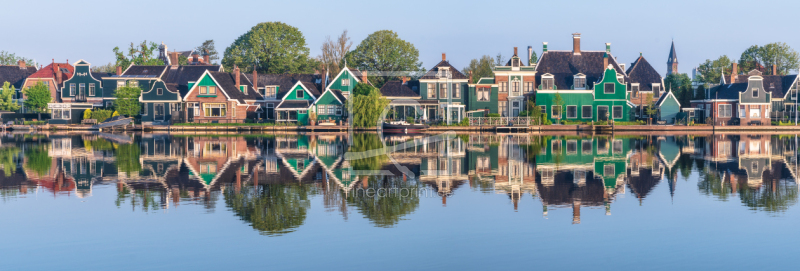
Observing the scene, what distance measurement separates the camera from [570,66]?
66.8m

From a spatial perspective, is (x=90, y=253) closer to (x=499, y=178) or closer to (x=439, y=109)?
(x=499, y=178)

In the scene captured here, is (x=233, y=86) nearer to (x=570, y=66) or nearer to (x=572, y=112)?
(x=572, y=112)

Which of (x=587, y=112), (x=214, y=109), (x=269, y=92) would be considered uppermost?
(x=269, y=92)

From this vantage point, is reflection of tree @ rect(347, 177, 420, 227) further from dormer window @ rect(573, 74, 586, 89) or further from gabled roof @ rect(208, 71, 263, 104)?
gabled roof @ rect(208, 71, 263, 104)

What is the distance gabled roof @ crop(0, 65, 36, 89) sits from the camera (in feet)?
257

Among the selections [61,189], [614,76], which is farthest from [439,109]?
[61,189]

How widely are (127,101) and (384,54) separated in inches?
1145

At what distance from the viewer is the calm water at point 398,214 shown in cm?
1170

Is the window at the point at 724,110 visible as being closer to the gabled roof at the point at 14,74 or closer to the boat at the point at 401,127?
the boat at the point at 401,127

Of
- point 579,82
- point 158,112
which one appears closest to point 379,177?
point 579,82

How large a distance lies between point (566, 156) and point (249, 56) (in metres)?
61.3

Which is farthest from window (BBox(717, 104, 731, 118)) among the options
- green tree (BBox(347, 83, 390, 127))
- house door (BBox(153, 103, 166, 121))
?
house door (BBox(153, 103, 166, 121))

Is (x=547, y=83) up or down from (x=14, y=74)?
down

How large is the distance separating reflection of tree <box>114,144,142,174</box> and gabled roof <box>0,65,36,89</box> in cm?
5119
